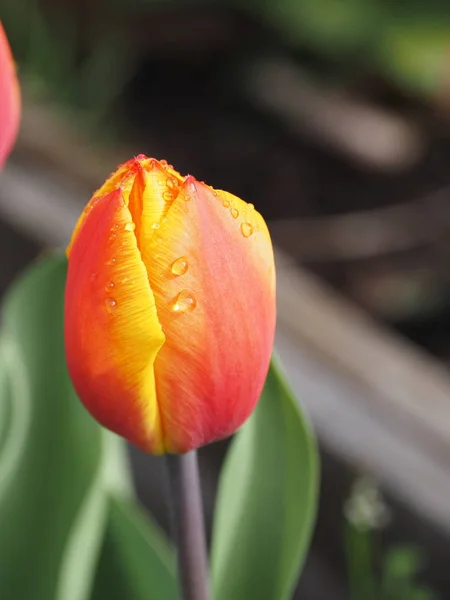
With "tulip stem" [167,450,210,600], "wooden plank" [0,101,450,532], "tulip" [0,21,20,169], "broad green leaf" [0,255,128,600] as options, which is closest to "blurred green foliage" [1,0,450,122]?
"wooden plank" [0,101,450,532]

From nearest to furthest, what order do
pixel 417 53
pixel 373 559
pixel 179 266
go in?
pixel 179 266 < pixel 373 559 < pixel 417 53

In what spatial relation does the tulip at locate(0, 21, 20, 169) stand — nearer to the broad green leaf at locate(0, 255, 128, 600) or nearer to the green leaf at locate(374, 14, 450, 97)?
the broad green leaf at locate(0, 255, 128, 600)

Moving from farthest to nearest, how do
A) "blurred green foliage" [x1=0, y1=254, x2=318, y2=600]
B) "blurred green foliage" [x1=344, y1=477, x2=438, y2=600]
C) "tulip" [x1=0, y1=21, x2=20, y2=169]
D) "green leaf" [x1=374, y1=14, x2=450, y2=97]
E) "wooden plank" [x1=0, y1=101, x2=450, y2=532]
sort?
1. "green leaf" [x1=374, y1=14, x2=450, y2=97]
2. "wooden plank" [x1=0, y1=101, x2=450, y2=532]
3. "blurred green foliage" [x1=344, y1=477, x2=438, y2=600]
4. "blurred green foliage" [x1=0, y1=254, x2=318, y2=600]
5. "tulip" [x1=0, y1=21, x2=20, y2=169]

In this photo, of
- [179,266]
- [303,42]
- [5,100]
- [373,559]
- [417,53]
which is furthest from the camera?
[303,42]

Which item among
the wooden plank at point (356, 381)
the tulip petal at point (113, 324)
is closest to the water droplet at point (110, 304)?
the tulip petal at point (113, 324)

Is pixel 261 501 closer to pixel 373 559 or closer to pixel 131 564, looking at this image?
pixel 131 564

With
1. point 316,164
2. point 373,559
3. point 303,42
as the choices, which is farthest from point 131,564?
point 303,42
